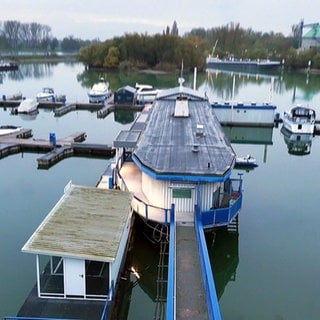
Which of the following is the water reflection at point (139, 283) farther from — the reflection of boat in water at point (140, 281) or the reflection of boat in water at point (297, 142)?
the reflection of boat in water at point (297, 142)

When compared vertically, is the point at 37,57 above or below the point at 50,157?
above

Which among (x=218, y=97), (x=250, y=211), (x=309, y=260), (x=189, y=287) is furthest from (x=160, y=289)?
(x=218, y=97)

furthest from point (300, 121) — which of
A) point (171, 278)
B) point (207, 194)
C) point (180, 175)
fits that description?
point (171, 278)

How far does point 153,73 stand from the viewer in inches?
3295

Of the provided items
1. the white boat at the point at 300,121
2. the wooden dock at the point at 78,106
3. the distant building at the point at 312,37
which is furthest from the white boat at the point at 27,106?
the distant building at the point at 312,37

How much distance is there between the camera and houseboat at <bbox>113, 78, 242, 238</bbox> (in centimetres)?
1277

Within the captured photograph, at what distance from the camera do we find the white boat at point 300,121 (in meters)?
31.8

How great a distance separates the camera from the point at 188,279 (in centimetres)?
1003

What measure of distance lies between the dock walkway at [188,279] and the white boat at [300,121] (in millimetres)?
22305

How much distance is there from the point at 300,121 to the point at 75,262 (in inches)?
1057

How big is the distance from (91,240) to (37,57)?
123 metres

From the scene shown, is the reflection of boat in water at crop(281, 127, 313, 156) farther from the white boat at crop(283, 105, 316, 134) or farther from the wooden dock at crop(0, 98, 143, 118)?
the wooden dock at crop(0, 98, 143, 118)

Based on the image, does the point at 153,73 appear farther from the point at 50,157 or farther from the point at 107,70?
the point at 50,157

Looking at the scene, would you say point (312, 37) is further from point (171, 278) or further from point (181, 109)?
point (171, 278)
